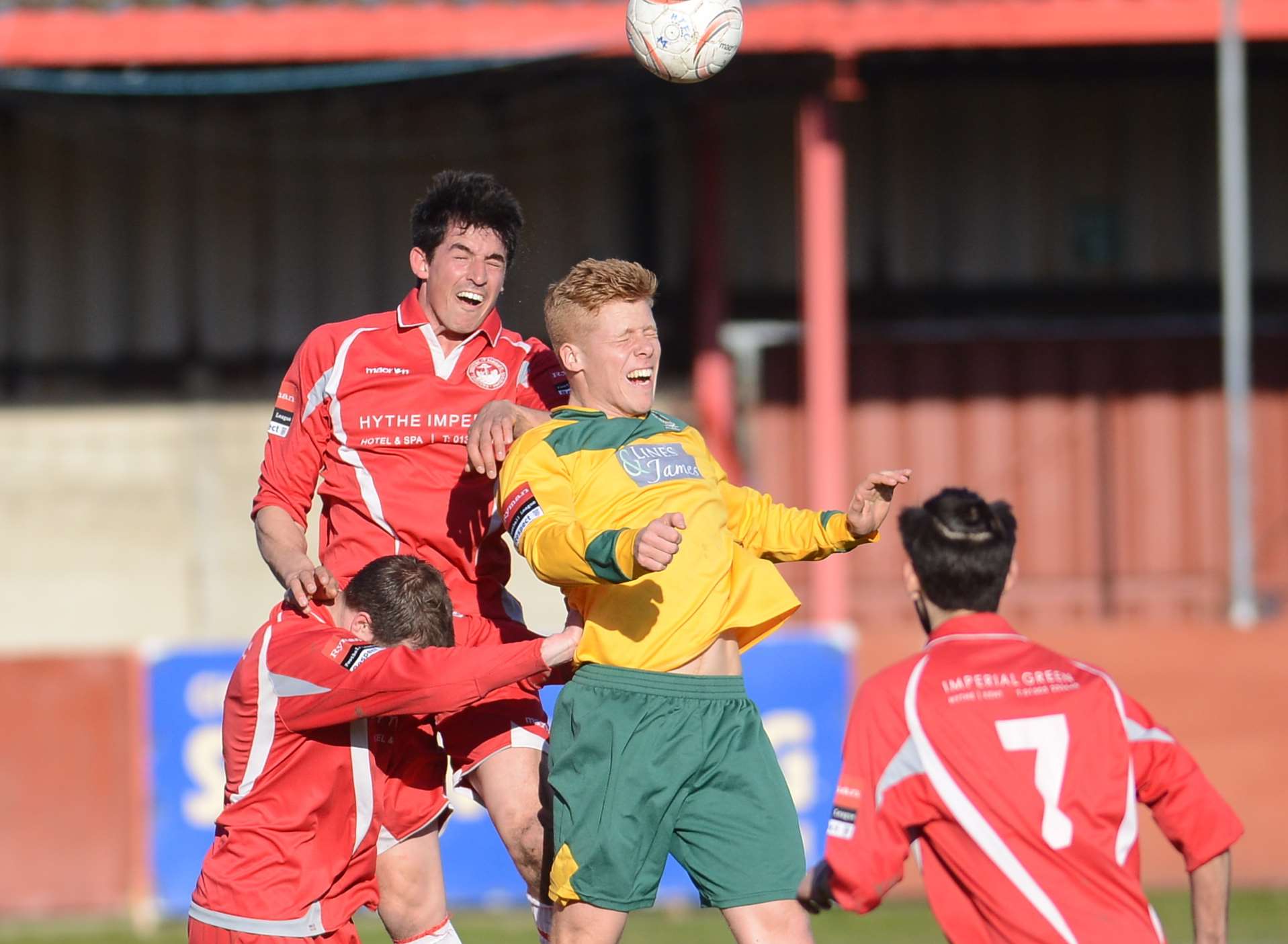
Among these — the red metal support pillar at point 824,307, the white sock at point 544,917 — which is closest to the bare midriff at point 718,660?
the white sock at point 544,917

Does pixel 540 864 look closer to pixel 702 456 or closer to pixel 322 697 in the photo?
pixel 322 697

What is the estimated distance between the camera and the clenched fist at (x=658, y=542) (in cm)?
375

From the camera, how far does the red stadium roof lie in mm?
10141

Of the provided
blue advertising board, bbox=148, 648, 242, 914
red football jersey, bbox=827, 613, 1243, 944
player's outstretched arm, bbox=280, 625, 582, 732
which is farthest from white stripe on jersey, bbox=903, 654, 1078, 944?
blue advertising board, bbox=148, 648, 242, 914

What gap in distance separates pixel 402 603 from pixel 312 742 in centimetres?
44

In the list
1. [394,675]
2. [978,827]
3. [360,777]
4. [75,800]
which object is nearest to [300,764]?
[360,777]

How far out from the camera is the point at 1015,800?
366 centimetres

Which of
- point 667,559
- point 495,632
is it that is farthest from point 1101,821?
point 495,632

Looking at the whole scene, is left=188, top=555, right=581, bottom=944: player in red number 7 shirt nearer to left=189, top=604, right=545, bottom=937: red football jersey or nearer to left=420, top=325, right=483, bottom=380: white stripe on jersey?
left=189, top=604, right=545, bottom=937: red football jersey

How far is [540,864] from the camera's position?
464cm

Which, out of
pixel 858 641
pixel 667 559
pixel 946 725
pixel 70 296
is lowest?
pixel 858 641

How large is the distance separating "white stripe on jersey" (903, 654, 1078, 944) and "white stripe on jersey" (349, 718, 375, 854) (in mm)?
1573

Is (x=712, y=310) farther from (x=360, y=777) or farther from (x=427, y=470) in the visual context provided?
(x=360, y=777)

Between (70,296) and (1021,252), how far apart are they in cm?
699
